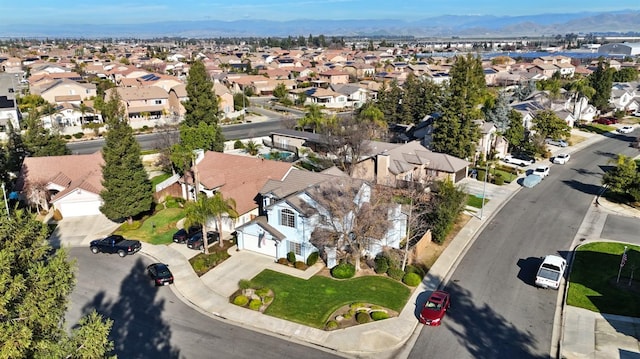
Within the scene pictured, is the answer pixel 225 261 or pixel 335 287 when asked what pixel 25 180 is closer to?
pixel 225 261

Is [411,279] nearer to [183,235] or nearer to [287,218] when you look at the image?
[287,218]

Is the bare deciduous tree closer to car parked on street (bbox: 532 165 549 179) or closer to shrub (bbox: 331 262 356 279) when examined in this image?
shrub (bbox: 331 262 356 279)

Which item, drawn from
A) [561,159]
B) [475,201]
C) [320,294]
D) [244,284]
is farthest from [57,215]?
[561,159]

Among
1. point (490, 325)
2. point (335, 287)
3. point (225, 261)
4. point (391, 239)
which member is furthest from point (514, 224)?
point (225, 261)

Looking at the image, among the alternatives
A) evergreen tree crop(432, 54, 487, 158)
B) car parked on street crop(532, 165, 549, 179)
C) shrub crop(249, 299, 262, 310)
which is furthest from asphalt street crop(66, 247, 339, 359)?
car parked on street crop(532, 165, 549, 179)

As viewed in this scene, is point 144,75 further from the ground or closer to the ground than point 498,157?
further from the ground

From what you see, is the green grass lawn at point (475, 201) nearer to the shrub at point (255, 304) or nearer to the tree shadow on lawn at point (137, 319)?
the shrub at point (255, 304)
